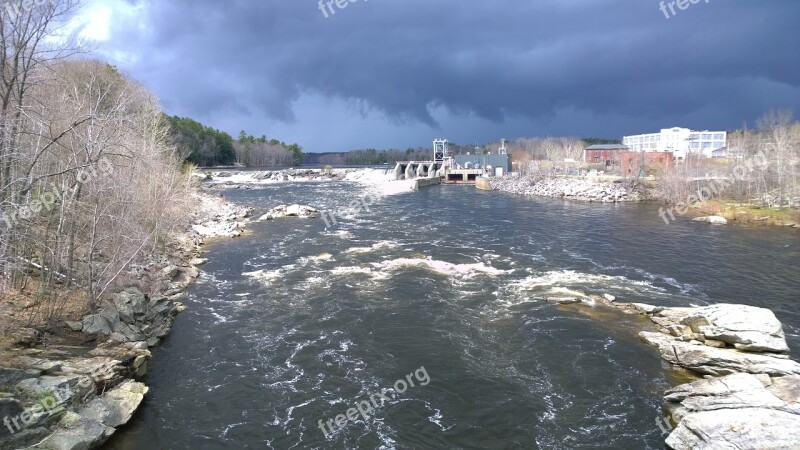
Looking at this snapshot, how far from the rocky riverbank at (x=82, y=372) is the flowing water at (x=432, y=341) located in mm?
698

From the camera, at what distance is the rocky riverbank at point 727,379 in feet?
38.8

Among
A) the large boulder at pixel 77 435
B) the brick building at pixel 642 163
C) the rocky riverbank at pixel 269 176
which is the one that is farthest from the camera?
the rocky riverbank at pixel 269 176

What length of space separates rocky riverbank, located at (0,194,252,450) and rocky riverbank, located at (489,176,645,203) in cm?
6603

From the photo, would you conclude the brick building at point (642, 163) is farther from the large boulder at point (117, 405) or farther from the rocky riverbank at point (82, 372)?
the large boulder at point (117, 405)

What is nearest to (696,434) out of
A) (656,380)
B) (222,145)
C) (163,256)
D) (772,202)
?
(656,380)

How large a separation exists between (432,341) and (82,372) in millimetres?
12350

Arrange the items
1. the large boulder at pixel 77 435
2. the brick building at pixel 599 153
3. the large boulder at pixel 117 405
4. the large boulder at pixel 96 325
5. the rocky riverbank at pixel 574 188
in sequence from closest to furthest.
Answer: the large boulder at pixel 77 435
the large boulder at pixel 117 405
the large boulder at pixel 96 325
the rocky riverbank at pixel 574 188
the brick building at pixel 599 153

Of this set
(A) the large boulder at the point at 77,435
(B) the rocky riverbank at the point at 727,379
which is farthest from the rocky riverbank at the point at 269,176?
(B) the rocky riverbank at the point at 727,379

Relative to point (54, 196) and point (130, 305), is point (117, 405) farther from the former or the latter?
point (54, 196)

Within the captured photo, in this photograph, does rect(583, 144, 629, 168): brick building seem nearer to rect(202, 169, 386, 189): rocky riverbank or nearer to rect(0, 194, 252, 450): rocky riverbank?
rect(202, 169, 386, 189): rocky riverbank

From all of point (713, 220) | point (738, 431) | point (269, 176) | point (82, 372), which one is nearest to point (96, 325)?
point (82, 372)

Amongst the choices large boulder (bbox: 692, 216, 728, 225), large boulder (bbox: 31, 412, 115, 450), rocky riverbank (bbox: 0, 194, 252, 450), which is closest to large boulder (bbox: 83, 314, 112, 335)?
rocky riverbank (bbox: 0, 194, 252, 450)

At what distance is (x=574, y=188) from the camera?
7988 cm

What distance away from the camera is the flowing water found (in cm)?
1367
